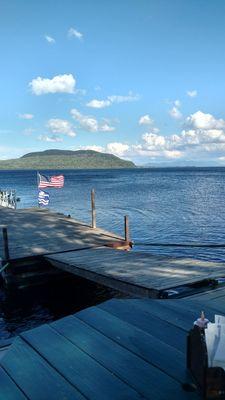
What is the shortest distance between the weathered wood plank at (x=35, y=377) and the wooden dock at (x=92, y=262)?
490cm

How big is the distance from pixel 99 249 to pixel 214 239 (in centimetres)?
1440

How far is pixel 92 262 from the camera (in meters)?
11.7

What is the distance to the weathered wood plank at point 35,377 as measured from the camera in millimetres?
3037

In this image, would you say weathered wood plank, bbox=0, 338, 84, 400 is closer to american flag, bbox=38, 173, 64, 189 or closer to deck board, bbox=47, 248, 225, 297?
deck board, bbox=47, 248, 225, 297

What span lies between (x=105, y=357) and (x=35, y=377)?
67cm

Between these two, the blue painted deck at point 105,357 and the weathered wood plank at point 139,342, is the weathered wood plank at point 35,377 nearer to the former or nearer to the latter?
the blue painted deck at point 105,357

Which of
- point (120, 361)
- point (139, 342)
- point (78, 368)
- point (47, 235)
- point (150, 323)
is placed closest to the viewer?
point (78, 368)

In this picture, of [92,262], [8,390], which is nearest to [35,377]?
[8,390]

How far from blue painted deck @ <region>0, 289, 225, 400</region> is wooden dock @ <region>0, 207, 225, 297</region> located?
3808 mm

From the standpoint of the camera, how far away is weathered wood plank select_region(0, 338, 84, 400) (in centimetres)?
304

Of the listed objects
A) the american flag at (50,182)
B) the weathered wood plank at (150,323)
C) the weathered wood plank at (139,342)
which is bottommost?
the weathered wood plank at (150,323)

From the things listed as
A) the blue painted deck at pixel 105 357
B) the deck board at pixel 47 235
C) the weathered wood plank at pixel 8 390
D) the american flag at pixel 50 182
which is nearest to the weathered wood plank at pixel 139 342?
the blue painted deck at pixel 105 357

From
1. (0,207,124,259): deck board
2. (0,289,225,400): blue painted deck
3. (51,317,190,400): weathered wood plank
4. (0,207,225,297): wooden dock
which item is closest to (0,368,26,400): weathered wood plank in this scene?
(0,289,225,400): blue painted deck

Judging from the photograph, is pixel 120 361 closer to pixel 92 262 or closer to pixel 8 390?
pixel 8 390
